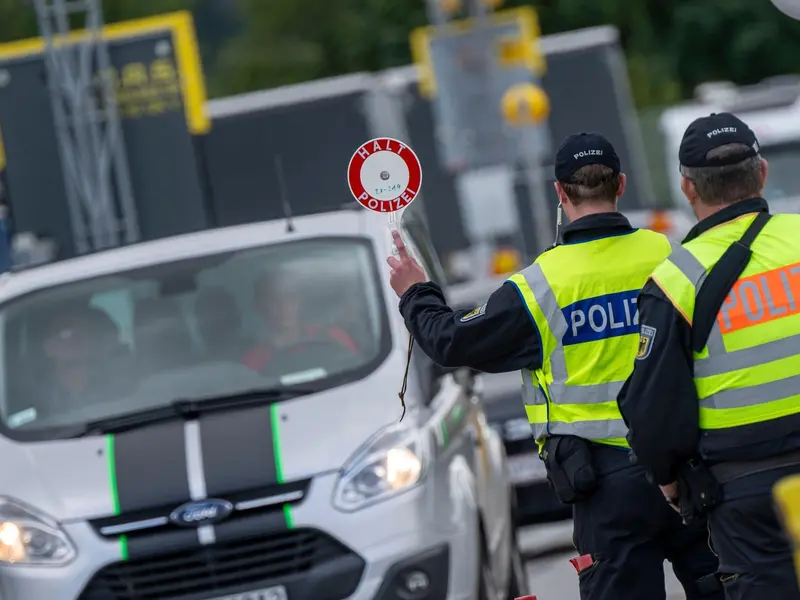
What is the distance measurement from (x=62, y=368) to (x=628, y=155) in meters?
18.7

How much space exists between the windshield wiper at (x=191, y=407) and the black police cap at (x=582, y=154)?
6.19ft

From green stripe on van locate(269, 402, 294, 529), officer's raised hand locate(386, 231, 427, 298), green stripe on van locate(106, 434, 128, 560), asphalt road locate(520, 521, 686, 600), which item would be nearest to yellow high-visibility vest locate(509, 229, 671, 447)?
officer's raised hand locate(386, 231, 427, 298)

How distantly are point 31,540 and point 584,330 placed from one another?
2.32m

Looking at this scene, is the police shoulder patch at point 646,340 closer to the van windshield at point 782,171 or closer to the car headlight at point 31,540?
the car headlight at point 31,540

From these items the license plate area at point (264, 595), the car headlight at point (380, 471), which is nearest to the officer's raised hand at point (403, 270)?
the car headlight at point (380, 471)

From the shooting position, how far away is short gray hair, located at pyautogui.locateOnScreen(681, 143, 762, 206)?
421 centimetres

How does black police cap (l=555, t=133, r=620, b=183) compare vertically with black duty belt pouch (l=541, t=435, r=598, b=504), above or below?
above

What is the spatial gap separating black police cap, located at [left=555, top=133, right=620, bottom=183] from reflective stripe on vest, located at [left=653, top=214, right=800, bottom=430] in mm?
681

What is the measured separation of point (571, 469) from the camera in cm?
461

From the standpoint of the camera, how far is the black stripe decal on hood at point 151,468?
5918 millimetres

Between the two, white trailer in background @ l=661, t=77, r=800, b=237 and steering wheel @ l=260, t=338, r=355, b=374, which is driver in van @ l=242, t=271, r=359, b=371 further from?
white trailer in background @ l=661, t=77, r=800, b=237

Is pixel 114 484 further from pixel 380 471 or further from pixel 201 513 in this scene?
pixel 380 471

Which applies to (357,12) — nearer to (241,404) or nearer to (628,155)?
(628,155)

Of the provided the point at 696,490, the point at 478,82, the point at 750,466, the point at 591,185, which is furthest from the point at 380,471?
the point at 478,82
